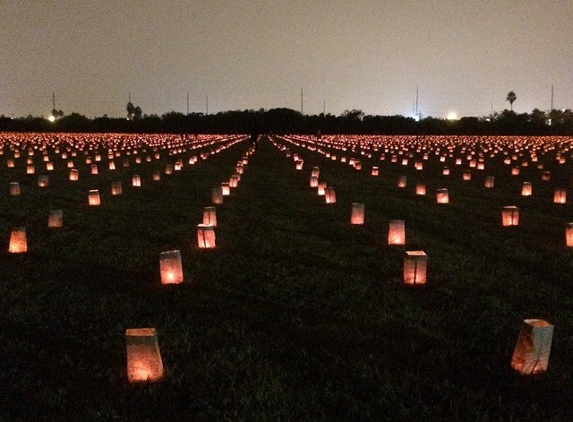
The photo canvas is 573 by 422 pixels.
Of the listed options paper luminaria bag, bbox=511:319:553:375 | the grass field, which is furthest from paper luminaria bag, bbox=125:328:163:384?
paper luminaria bag, bbox=511:319:553:375

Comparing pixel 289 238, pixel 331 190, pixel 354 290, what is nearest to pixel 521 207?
pixel 331 190

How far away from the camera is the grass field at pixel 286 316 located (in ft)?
14.1

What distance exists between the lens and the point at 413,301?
21.3ft

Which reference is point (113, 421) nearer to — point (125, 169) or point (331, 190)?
point (331, 190)

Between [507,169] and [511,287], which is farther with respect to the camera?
[507,169]

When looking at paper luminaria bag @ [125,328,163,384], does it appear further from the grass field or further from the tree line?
the tree line

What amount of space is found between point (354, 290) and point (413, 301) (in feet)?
2.23

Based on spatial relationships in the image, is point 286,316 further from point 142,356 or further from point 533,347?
point 533,347

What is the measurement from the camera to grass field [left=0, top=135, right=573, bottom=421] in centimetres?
430

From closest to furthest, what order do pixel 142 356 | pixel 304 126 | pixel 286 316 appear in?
1. pixel 142 356
2. pixel 286 316
3. pixel 304 126

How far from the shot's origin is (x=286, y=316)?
Result: 6004 millimetres

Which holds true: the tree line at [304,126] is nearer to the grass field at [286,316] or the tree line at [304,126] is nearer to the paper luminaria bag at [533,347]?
the grass field at [286,316]

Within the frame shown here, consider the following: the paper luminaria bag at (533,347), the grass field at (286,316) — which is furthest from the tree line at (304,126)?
the paper luminaria bag at (533,347)

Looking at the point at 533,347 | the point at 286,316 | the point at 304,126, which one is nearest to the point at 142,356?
the point at 286,316
